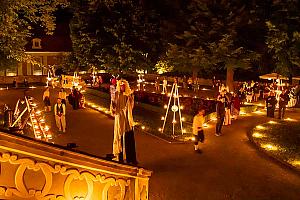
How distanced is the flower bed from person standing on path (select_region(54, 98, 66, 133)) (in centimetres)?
879

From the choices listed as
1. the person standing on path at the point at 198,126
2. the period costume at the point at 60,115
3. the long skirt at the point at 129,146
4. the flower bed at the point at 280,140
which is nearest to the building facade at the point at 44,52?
the period costume at the point at 60,115

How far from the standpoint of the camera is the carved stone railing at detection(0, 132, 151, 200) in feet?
11.7

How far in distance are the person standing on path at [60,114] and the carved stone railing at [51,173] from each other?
15.3 meters

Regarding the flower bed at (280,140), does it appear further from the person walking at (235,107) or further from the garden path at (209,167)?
the person walking at (235,107)

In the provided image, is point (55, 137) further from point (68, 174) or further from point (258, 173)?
point (68, 174)

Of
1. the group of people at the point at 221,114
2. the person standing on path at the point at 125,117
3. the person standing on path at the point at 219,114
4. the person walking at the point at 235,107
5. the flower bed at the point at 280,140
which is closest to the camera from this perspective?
the person standing on path at the point at 125,117

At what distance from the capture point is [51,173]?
3.88 meters

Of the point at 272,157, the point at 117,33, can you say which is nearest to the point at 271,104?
the point at 272,157

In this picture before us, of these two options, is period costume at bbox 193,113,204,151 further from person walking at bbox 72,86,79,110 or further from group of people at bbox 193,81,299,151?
person walking at bbox 72,86,79,110

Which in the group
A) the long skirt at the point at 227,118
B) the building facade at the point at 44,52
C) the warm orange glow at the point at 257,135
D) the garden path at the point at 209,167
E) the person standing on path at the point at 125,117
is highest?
the building facade at the point at 44,52

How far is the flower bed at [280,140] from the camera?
15477 millimetres

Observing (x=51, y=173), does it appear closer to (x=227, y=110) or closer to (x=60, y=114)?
(x=60, y=114)

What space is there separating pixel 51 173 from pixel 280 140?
15.9 m

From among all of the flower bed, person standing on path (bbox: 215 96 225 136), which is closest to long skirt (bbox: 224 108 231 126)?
the flower bed
